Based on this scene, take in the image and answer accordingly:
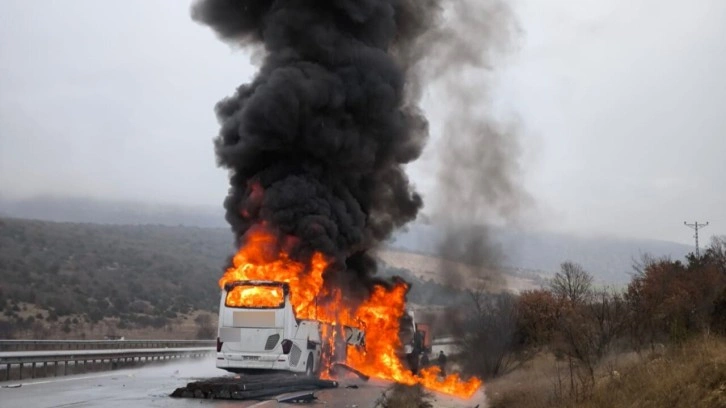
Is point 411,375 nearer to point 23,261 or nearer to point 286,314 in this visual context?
point 286,314

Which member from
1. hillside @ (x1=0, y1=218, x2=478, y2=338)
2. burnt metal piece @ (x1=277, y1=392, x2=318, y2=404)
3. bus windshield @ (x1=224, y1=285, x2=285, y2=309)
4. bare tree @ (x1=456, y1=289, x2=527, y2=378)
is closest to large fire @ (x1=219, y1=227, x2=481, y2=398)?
bus windshield @ (x1=224, y1=285, x2=285, y2=309)

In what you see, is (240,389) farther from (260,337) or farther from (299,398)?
(260,337)

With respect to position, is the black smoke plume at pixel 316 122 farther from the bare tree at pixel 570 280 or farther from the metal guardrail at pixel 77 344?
the bare tree at pixel 570 280

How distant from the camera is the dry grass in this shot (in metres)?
9.27

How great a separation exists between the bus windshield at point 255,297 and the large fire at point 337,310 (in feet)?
0.17

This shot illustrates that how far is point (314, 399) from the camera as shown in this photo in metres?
16.3

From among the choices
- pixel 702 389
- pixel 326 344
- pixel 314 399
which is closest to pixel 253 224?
pixel 326 344

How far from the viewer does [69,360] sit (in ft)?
84.6

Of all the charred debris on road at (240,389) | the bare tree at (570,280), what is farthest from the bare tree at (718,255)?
the charred debris on road at (240,389)

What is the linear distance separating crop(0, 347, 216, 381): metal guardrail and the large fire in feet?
21.1

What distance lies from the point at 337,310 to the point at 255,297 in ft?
18.2

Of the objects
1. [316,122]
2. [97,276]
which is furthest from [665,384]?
[97,276]

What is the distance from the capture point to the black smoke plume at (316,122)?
23.5 metres

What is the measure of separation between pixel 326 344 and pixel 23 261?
2068 inches
